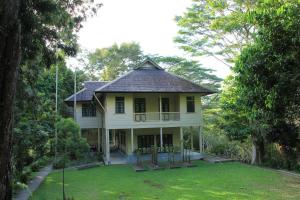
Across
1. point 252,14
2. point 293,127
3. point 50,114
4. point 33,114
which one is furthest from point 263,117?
point 50,114

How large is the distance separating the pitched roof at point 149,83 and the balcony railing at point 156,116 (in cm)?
192

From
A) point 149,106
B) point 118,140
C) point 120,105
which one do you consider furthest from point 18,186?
point 118,140

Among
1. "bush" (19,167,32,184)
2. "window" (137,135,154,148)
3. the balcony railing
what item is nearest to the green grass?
"bush" (19,167,32,184)

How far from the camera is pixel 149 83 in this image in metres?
21.2

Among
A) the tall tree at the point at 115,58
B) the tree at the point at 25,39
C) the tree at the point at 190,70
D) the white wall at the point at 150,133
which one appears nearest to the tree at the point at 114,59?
the tall tree at the point at 115,58

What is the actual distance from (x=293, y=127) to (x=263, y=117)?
5.95 ft

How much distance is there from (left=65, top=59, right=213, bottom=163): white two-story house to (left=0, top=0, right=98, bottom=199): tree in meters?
9.25

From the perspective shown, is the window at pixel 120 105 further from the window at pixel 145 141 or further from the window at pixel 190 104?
the window at pixel 190 104

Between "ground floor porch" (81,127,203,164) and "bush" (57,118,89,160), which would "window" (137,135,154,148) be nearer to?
"ground floor porch" (81,127,203,164)

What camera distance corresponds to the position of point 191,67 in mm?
34062

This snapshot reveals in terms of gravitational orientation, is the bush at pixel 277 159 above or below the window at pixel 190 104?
below

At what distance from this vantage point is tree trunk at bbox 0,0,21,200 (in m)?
3.23

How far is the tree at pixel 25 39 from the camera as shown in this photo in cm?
325

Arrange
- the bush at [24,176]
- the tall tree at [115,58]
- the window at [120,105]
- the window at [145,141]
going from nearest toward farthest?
1. the bush at [24,176]
2. the window at [120,105]
3. the window at [145,141]
4. the tall tree at [115,58]
